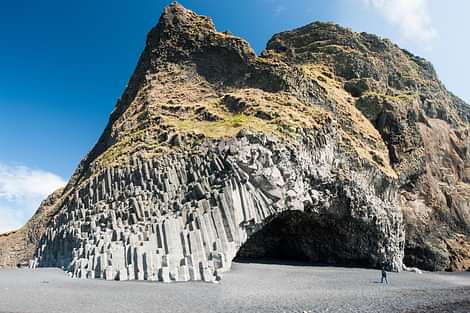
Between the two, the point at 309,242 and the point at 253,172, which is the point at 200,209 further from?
the point at 309,242

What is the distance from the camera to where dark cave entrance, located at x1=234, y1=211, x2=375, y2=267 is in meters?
35.1

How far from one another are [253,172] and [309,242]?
1317 centimetres

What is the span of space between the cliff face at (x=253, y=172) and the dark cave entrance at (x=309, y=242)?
131 millimetres

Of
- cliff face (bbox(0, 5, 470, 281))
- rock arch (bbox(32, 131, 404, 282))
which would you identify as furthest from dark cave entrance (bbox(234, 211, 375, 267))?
rock arch (bbox(32, 131, 404, 282))

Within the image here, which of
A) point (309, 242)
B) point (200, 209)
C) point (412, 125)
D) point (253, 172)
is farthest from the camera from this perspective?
point (412, 125)

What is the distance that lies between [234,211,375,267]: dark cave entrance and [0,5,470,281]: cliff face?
13 centimetres

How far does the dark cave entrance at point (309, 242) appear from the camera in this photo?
3509cm

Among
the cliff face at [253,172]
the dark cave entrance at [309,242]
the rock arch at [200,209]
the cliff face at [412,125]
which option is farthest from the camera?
the cliff face at [412,125]

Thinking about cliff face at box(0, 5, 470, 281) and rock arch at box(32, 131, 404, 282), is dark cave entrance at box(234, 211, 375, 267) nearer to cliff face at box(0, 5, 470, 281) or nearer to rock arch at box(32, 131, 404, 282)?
cliff face at box(0, 5, 470, 281)

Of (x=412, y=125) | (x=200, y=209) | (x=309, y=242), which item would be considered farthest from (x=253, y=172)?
(x=412, y=125)

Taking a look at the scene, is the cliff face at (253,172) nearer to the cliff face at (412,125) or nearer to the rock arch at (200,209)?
the rock arch at (200,209)

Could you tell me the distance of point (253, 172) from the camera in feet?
92.5

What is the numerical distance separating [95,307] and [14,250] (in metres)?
32.3

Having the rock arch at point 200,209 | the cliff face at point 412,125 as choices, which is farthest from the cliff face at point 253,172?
the cliff face at point 412,125
